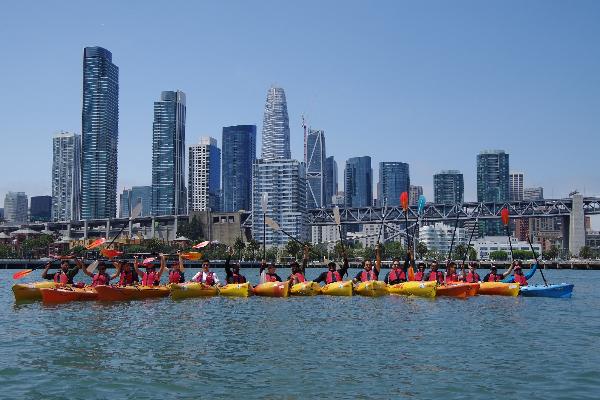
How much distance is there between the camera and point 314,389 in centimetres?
1491

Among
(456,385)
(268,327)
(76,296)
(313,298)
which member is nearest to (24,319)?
(76,296)

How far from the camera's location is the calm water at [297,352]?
49.4 ft

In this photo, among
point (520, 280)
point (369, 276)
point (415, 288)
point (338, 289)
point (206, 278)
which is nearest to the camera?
point (415, 288)

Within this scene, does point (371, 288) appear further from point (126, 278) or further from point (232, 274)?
point (126, 278)

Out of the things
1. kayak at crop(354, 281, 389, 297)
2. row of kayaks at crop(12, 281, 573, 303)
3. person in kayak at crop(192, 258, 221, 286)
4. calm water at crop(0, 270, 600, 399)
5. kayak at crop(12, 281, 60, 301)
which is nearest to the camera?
calm water at crop(0, 270, 600, 399)

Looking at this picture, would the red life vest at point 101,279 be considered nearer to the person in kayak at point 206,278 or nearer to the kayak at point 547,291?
the person in kayak at point 206,278

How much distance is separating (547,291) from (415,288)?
8.55 meters

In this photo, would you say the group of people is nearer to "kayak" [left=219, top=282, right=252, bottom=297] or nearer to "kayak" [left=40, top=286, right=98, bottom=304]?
"kayak" [left=219, top=282, right=252, bottom=297]

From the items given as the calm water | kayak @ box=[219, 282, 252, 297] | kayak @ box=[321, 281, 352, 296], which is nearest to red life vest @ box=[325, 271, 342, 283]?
kayak @ box=[321, 281, 352, 296]

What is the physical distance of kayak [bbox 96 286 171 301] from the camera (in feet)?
109

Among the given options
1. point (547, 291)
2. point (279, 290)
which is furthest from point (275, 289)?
point (547, 291)

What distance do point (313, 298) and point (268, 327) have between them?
13036 mm

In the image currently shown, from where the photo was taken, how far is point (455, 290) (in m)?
36.8

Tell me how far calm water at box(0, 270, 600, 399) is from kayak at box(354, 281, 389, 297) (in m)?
5.40
